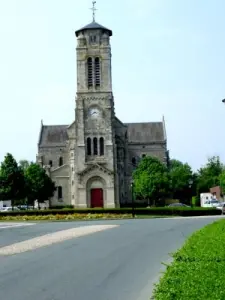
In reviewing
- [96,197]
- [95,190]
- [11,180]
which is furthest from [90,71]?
[11,180]

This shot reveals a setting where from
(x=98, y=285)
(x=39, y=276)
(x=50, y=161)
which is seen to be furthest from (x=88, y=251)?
(x=50, y=161)

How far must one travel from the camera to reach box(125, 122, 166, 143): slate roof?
92.3m

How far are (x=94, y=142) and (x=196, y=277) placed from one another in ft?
215

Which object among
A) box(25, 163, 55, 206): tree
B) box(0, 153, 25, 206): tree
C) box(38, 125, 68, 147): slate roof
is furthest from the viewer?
box(38, 125, 68, 147): slate roof

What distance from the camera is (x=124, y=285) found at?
37.6 feet

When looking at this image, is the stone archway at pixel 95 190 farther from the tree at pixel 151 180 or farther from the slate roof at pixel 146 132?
the slate roof at pixel 146 132

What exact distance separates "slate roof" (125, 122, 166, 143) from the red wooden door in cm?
2128

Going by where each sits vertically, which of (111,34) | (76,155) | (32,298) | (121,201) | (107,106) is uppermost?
(111,34)

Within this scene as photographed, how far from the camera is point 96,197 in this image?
73.1 meters

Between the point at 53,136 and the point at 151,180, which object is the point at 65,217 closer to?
the point at 151,180

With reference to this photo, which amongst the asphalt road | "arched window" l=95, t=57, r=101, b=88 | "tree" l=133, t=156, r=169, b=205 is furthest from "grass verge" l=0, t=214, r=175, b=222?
"arched window" l=95, t=57, r=101, b=88

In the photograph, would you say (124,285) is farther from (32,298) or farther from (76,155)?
(76,155)

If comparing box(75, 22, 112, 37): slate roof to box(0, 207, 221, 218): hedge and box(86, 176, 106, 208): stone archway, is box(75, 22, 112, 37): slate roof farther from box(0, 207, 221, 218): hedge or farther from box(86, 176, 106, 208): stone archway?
box(0, 207, 221, 218): hedge

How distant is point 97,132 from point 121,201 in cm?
959
